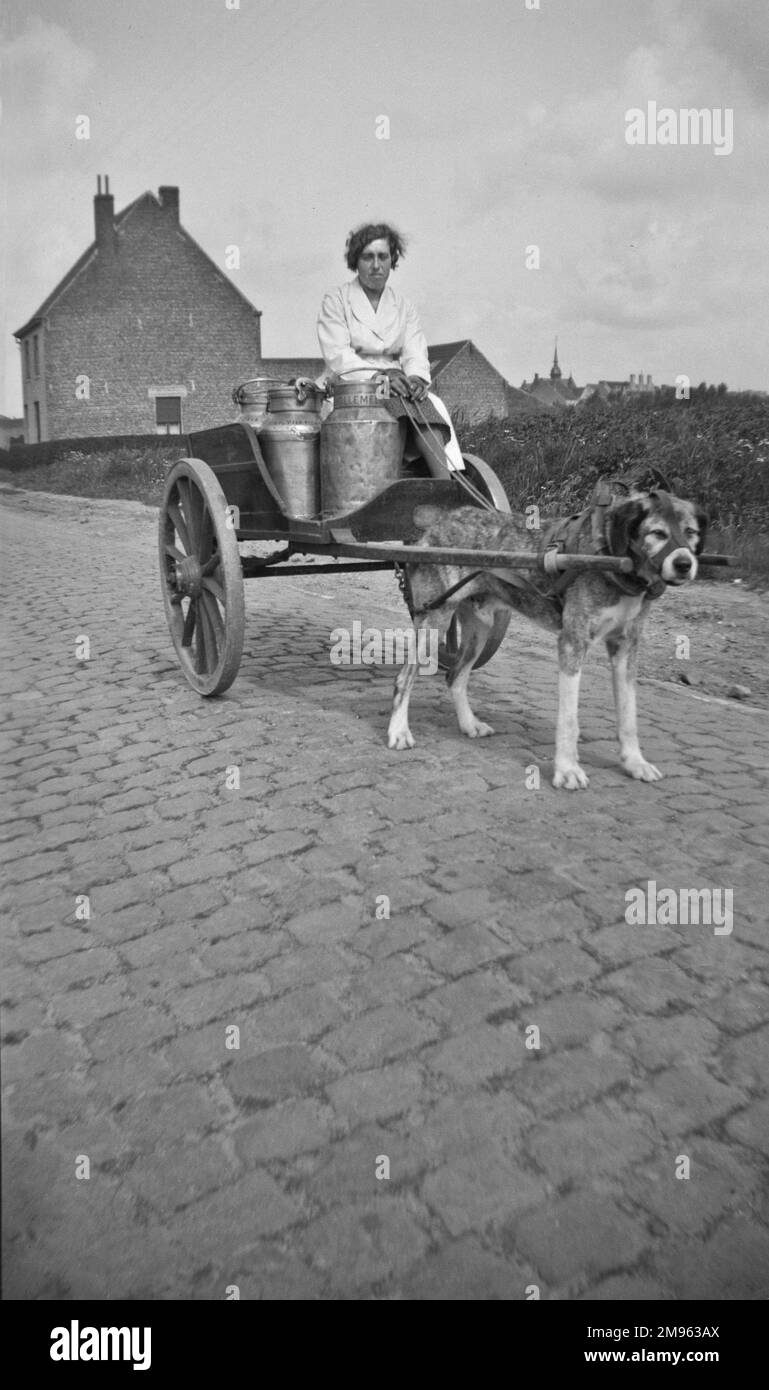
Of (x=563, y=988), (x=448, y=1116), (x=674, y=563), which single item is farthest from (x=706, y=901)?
(x=448, y=1116)

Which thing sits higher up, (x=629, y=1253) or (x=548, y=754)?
(x=548, y=754)

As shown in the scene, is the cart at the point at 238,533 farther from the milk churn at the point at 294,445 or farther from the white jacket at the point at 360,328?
the white jacket at the point at 360,328

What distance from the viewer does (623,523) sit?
423 centimetres

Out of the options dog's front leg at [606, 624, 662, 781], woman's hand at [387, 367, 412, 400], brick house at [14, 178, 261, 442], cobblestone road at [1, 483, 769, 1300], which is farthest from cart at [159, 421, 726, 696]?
brick house at [14, 178, 261, 442]

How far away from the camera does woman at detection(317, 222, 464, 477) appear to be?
5871 mm

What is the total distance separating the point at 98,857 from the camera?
416cm

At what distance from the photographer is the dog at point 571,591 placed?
414cm

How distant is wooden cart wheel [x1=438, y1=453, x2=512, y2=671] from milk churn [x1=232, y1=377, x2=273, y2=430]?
4.01 feet

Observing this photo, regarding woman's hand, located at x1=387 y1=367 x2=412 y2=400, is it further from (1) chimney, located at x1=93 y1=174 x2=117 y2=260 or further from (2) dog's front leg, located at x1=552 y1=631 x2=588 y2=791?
(1) chimney, located at x1=93 y1=174 x2=117 y2=260

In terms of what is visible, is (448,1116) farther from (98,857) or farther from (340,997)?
(98,857)
